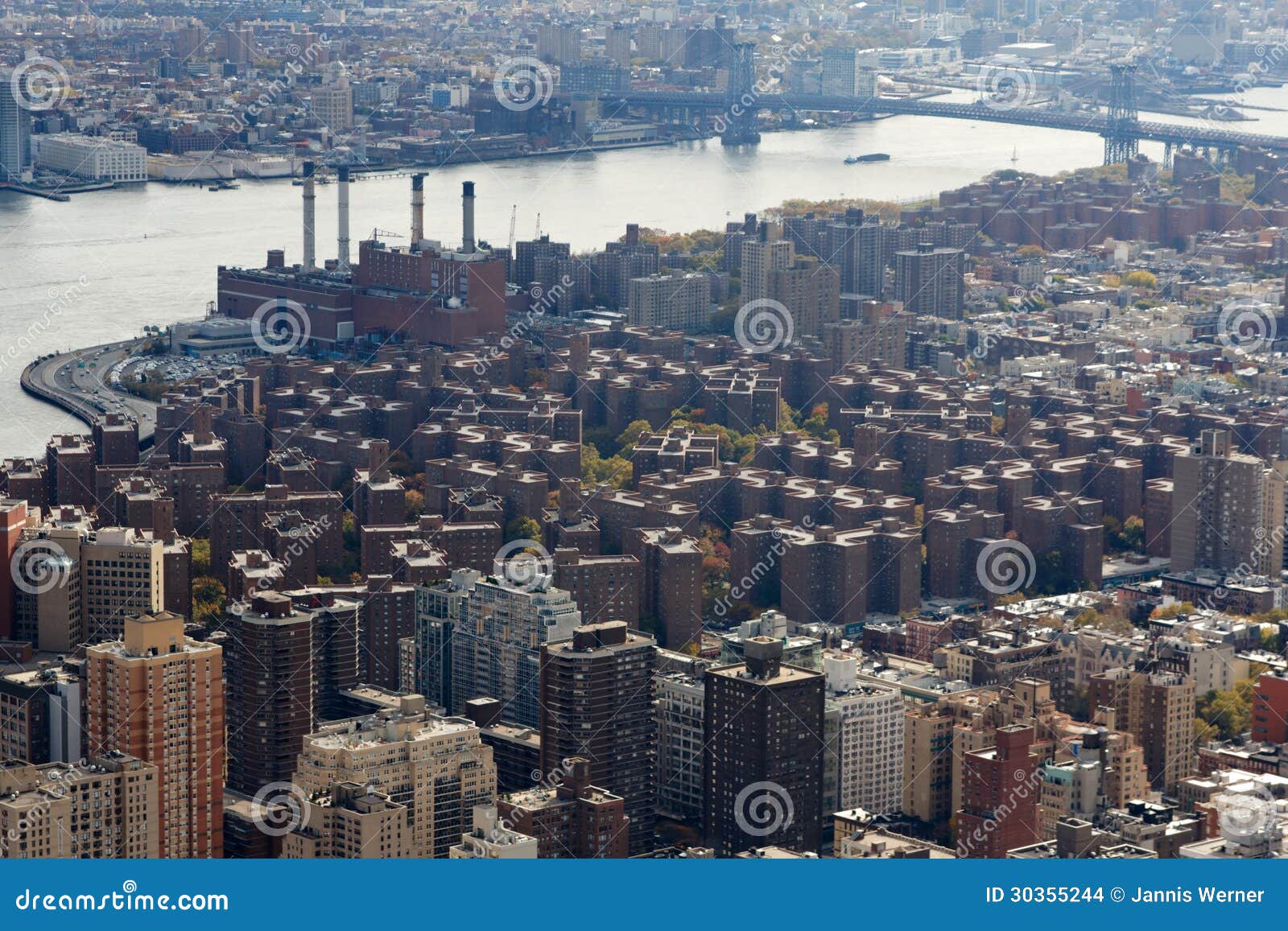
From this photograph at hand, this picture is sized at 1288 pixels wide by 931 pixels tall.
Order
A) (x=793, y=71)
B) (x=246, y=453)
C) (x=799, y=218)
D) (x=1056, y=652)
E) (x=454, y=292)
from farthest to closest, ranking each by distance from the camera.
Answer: (x=793, y=71) → (x=799, y=218) → (x=454, y=292) → (x=246, y=453) → (x=1056, y=652)

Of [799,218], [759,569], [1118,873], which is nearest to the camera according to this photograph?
[1118,873]

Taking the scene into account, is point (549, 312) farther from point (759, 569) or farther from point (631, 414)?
point (759, 569)

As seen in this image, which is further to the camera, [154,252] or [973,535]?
[154,252]

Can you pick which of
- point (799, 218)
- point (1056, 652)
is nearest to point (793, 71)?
point (799, 218)

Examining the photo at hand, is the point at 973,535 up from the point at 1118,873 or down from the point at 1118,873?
down
